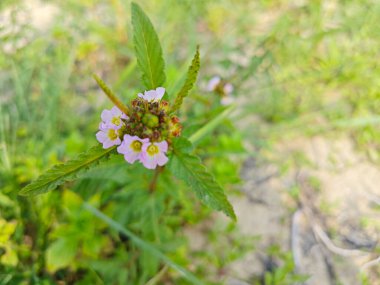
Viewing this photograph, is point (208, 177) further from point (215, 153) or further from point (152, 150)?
point (215, 153)

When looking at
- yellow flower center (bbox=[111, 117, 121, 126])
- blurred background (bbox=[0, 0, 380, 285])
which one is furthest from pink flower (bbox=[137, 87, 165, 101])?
blurred background (bbox=[0, 0, 380, 285])

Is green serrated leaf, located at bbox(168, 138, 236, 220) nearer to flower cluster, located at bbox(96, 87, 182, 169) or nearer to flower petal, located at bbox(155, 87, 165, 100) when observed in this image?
flower cluster, located at bbox(96, 87, 182, 169)

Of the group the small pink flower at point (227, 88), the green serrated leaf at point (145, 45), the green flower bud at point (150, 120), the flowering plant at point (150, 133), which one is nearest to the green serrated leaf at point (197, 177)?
the flowering plant at point (150, 133)

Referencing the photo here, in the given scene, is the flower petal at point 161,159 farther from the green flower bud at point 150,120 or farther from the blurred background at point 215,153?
the blurred background at point 215,153

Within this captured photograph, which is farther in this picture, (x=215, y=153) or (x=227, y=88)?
(x=227, y=88)

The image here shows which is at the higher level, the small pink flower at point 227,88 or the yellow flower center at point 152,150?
the small pink flower at point 227,88

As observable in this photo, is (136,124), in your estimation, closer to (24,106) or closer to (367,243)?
(24,106)

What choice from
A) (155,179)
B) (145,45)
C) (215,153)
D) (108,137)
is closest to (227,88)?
(215,153)
